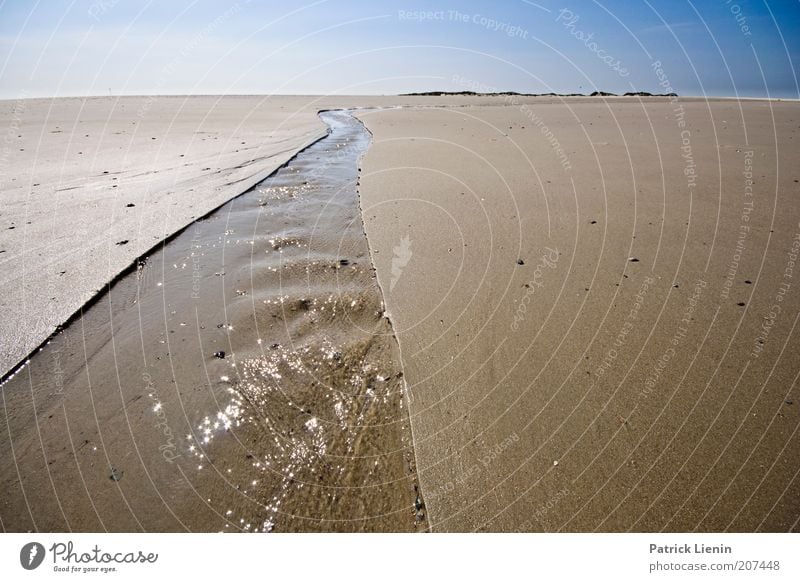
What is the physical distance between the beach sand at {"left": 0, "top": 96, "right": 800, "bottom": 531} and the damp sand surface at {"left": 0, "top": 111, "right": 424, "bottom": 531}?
16 millimetres

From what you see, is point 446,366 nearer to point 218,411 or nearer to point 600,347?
point 600,347

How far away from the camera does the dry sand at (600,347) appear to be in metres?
2.19

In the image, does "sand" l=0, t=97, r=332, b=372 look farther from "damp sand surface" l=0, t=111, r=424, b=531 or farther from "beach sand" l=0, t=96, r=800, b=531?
"damp sand surface" l=0, t=111, r=424, b=531

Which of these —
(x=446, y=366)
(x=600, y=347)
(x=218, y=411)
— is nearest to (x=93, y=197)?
(x=218, y=411)

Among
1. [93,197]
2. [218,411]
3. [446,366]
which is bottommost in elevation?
[218,411]

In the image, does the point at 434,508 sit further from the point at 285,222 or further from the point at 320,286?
the point at 285,222

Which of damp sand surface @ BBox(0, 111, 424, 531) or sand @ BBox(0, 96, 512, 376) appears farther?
sand @ BBox(0, 96, 512, 376)

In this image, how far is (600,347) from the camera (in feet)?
10.3

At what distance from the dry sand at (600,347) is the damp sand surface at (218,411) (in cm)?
30

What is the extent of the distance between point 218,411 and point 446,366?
5.34 ft

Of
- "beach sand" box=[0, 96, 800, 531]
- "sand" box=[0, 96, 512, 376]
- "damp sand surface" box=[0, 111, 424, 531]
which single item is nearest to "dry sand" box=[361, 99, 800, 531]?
"beach sand" box=[0, 96, 800, 531]

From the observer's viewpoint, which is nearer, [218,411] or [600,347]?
[218,411]

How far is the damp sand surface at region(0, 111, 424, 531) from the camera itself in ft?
7.40
